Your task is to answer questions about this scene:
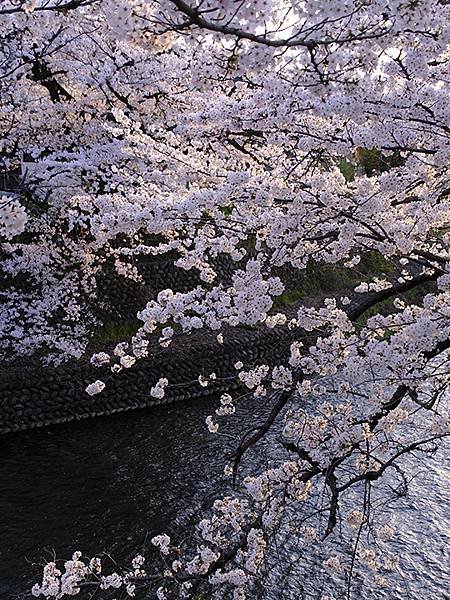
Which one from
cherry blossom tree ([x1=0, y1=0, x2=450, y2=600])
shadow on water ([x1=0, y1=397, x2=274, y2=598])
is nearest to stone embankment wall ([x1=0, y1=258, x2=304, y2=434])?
shadow on water ([x1=0, y1=397, x2=274, y2=598])

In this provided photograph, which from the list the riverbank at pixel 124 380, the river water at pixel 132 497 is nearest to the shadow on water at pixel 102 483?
the river water at pixel 132 497

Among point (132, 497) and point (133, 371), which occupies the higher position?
point (133, 371)

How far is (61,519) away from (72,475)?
1277 millimetres

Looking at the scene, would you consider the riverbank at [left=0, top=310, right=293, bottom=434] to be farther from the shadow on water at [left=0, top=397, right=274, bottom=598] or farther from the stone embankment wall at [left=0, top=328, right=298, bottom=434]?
the shadow on water at [left=0, top=397, right=274, bottom=598]

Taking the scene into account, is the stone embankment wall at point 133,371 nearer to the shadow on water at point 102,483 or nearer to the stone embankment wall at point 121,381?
the stone embankment wall at point 121,381

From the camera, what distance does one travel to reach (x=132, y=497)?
28.0 ft

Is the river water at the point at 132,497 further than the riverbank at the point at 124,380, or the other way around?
the riverbank at the point at 124,380

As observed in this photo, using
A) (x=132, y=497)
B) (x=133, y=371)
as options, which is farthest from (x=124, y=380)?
(x=132, y=497)

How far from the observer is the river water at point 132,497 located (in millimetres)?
6828

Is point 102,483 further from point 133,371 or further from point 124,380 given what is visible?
point 133,371

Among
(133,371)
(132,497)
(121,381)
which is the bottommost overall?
(132,497)

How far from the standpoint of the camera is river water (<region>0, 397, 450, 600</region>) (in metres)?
6.83

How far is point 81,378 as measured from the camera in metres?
11.3

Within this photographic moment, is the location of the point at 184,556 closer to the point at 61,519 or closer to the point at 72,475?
the point at 61,519
